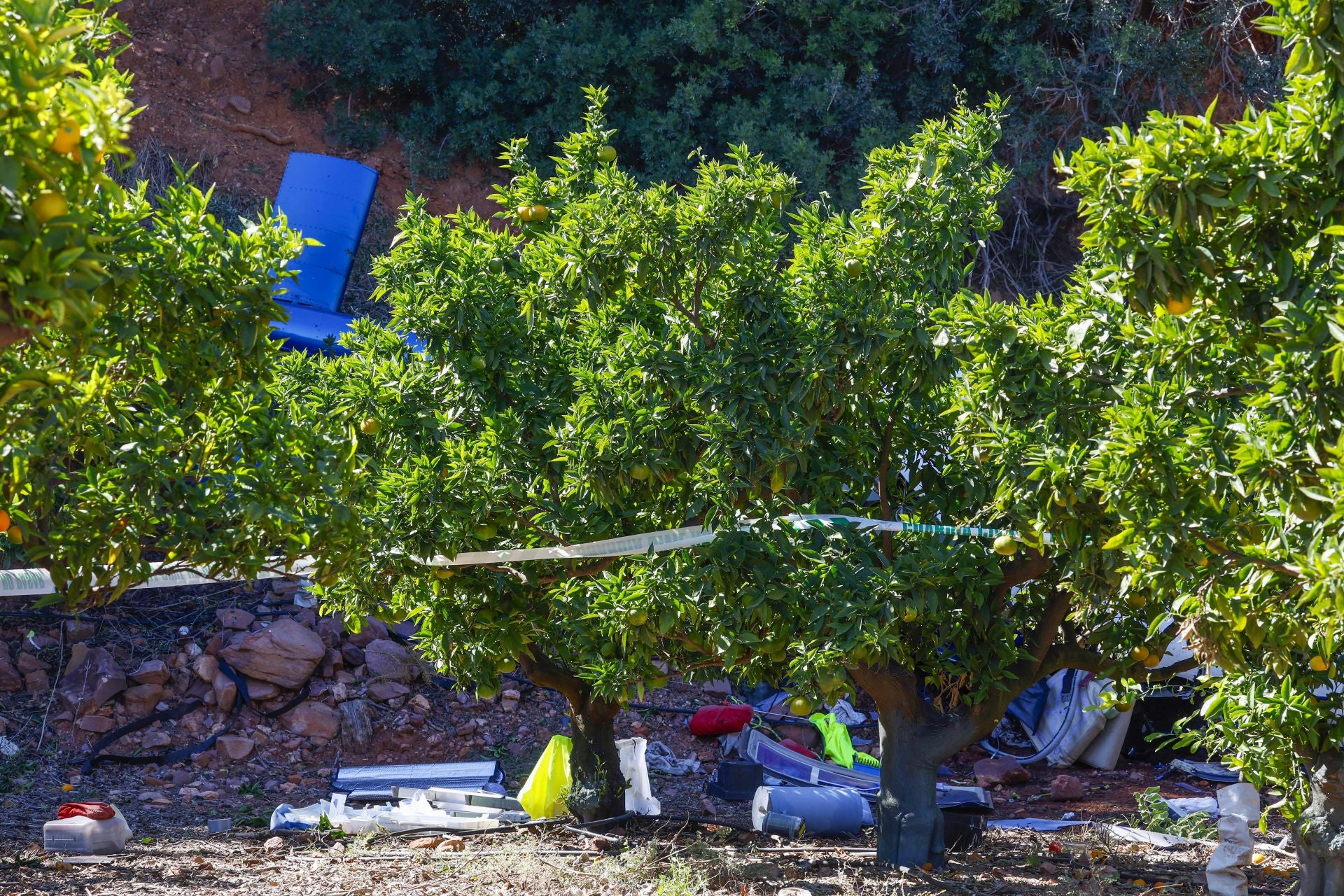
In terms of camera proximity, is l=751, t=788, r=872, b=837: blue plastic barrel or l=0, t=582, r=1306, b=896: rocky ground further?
l=751, t=788, r=872, b=837: blue plastic barrel

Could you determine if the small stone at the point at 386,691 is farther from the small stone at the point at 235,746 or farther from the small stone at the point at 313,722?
the small stone at the point at 235,746

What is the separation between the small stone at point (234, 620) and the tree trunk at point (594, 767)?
13.1ft

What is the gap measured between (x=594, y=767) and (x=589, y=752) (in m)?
0.09

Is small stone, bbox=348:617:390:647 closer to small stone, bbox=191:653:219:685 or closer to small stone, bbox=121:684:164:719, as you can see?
small stone, bbox=191:653:219:685

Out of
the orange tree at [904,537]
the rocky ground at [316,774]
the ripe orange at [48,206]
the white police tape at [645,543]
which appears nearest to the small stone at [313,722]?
the rocky ground at [316,774]

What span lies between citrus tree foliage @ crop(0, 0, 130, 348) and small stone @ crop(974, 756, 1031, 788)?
820 centimetres

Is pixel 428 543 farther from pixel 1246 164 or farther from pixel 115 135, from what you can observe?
pixel 1246 164

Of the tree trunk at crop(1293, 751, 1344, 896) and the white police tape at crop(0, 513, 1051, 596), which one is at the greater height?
the white police tape at crop(0, 513, 1051, 596)

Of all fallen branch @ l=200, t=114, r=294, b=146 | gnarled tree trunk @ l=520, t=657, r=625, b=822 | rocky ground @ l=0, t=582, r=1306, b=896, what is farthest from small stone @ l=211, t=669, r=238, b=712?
fallen branch @ l=200, t=114, r=294, b=146

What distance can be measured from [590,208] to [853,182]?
8.51m

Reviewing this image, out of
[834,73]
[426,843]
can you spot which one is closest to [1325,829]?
[426,843]

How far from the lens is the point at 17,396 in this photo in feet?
9.72

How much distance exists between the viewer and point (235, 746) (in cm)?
857

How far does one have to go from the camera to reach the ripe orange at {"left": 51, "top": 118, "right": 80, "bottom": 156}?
2.30 meters
